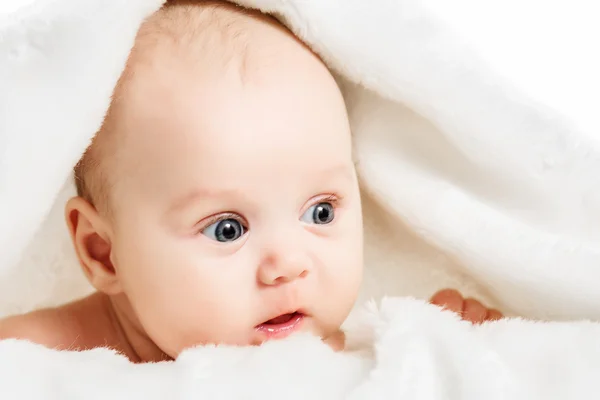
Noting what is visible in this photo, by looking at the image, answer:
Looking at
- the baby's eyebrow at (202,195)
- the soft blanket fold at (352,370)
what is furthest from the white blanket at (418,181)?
the baby's eyebrow at (202,195)

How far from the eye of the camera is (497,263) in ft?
3.73

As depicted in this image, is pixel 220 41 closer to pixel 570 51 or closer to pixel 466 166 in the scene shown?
pixel 466 166

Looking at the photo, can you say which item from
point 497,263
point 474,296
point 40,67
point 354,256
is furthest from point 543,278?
point 40,67

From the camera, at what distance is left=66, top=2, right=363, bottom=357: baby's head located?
0.92 meters

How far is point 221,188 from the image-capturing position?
0.92 metres

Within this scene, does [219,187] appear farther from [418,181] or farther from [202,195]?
[418,181]

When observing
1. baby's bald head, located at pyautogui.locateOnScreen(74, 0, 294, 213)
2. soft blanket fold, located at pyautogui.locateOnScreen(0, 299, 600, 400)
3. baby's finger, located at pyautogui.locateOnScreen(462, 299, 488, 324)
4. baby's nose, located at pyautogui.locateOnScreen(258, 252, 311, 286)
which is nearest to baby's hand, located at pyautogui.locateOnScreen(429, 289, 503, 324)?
baby's finger, located at pyautogui.locateOnScreen(462, 299, 488, 324)

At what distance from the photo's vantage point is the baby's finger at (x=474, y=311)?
121 centimetres

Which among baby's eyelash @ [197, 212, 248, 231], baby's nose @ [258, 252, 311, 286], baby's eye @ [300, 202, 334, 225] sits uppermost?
baby's eyelash @ [197, 212, 248, 231]

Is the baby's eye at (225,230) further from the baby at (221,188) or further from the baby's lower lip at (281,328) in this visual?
the baby's lower lip at (281,328)

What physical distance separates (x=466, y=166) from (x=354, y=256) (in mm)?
275

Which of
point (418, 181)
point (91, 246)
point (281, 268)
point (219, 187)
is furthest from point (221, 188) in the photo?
point (418, 181)

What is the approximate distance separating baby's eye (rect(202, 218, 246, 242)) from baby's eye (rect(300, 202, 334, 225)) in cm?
9

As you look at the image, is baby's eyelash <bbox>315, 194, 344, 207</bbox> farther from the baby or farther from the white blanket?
the white blanket
